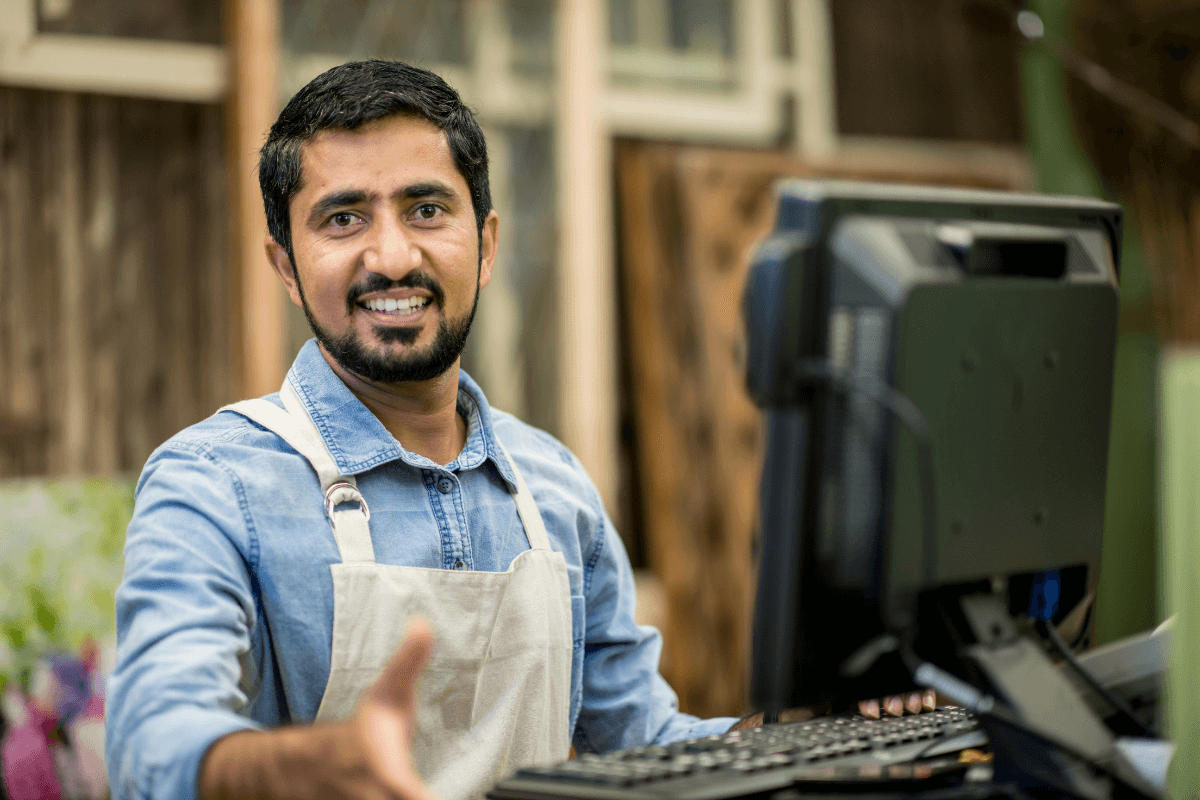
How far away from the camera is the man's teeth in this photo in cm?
129

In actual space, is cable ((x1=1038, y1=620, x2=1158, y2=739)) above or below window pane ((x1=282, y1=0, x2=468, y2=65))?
below

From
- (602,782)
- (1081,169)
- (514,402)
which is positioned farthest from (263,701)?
(1081,169)

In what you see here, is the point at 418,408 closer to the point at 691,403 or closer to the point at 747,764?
the point at 747,764

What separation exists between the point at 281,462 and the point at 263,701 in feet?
0.82

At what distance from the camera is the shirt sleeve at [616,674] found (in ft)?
4.65

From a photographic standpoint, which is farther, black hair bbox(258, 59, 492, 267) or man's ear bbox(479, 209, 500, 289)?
man's ear bbox(479, 209, 500, 289)

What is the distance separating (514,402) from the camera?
3.04 metres

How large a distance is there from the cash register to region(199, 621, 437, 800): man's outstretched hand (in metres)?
0.18

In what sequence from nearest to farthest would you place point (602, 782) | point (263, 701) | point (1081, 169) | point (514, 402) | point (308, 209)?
point (602, 782)
point (263, 701)
point (308, 209)
point (514, 402)
point (1081, 169)

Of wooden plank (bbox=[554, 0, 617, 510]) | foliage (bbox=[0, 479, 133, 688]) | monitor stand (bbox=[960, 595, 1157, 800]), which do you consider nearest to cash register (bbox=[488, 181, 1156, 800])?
monitor stand (bbox=[960, 595, 1157, 800])

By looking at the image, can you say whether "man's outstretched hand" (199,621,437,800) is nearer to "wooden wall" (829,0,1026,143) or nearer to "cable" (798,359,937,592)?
"cable" (798,359,937,592)

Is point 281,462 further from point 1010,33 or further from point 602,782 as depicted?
point 1010,33

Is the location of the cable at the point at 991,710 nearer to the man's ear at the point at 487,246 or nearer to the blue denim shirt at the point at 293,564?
the blue denim shirt at the point at 293,564

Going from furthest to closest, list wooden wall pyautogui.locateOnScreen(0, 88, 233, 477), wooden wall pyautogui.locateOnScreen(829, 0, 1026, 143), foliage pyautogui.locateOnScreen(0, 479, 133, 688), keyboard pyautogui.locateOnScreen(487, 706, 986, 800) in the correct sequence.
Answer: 1. wooden wall pyautogui.locateOnScreen(829, 0, 1026, 143)
2. wooden wall pyautogui.locateOnScreen(0, 88, 233, 477)
3. foliage pyautogui.locateOnScreen(0, 479, 133, 688)
4. keyboard pyautogui.locateOnScreen(487, 706, 986, 800)
